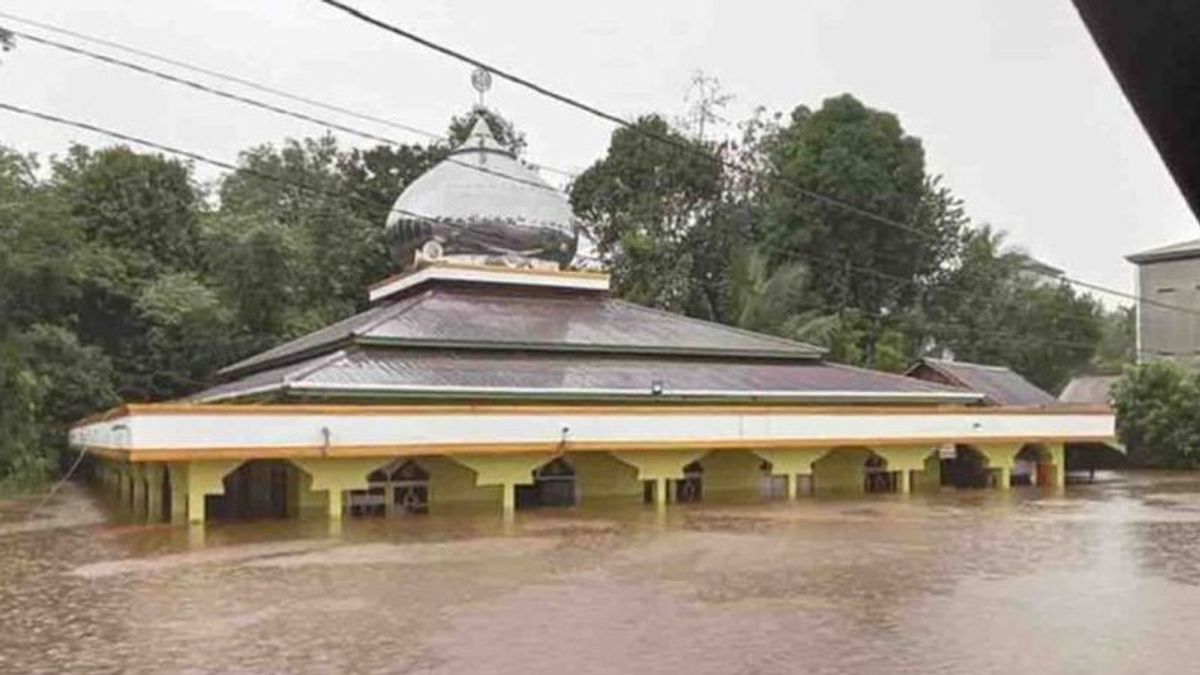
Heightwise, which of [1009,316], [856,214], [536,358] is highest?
[856,214]

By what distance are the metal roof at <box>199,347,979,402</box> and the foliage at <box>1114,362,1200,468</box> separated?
8954mm

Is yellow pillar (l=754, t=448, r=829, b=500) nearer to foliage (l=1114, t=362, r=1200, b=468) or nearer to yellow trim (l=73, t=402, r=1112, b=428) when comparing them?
yellow trim (l=73, t=402, r=1112, b=428)

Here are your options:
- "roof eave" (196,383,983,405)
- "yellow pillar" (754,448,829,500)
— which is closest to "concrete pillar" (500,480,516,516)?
"roof eave" (196,383,983,405)

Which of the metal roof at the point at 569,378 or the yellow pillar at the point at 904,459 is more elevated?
the metal roof at the point at 569,378

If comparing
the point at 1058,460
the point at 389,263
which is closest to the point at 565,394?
the point at 1058,460

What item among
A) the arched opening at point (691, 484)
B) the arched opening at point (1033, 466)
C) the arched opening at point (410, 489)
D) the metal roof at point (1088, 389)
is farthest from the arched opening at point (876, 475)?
the metal roof at point (1088, 389)

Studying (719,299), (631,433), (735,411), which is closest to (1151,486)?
(735,411)

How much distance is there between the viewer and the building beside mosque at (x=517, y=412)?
1658cm

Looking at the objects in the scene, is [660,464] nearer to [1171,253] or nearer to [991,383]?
[991,383]

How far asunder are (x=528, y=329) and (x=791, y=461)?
532 cm

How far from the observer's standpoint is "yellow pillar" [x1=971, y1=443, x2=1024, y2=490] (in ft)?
75.2

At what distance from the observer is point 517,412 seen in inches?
694

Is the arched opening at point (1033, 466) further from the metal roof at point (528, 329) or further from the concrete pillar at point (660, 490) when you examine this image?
the concrete pillar at point (660, 490)

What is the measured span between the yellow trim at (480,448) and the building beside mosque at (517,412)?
0.03m
